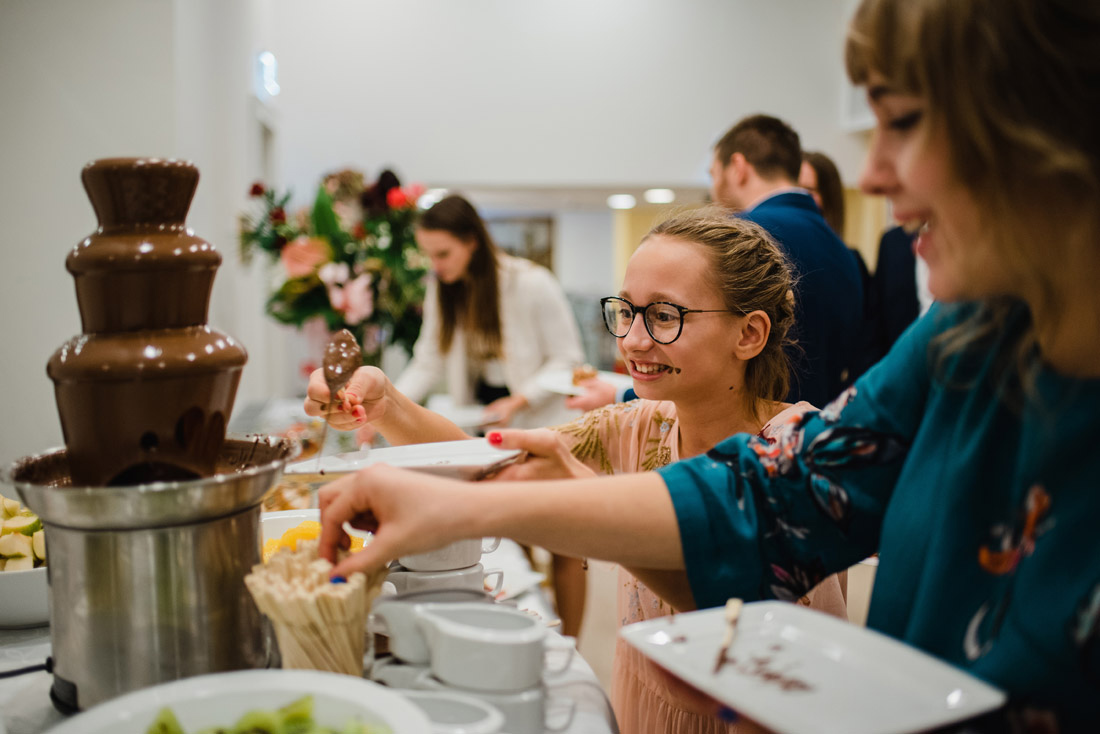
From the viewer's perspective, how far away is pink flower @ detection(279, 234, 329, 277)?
3104 mm

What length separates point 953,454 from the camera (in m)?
0.80

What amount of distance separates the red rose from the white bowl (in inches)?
89.3

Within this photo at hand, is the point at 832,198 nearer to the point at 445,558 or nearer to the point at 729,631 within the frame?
the point at 445,558

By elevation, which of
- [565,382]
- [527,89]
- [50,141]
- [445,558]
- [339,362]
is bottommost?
[565,382]

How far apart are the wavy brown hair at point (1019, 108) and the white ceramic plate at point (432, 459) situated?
56cm

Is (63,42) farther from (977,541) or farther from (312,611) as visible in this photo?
(977,541)

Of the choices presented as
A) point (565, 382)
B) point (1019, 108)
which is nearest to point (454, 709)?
point (1019, 108)

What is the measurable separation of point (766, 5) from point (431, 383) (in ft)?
11.3

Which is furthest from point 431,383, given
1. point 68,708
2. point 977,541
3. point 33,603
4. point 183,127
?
point 977,541

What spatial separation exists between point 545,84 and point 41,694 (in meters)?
4.67

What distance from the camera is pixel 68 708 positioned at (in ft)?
2.85

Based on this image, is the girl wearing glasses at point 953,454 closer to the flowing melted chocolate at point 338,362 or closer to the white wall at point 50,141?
the flowing melted chocolate at point 338,362

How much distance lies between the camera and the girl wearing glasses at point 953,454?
0.66 meters

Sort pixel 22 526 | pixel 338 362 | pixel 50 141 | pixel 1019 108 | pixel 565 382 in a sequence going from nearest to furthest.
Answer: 1. pixel 1019 108
2. pixel 338 362
3. pixel 22 526
4. pixel 50 141
5. pixel 565 382
